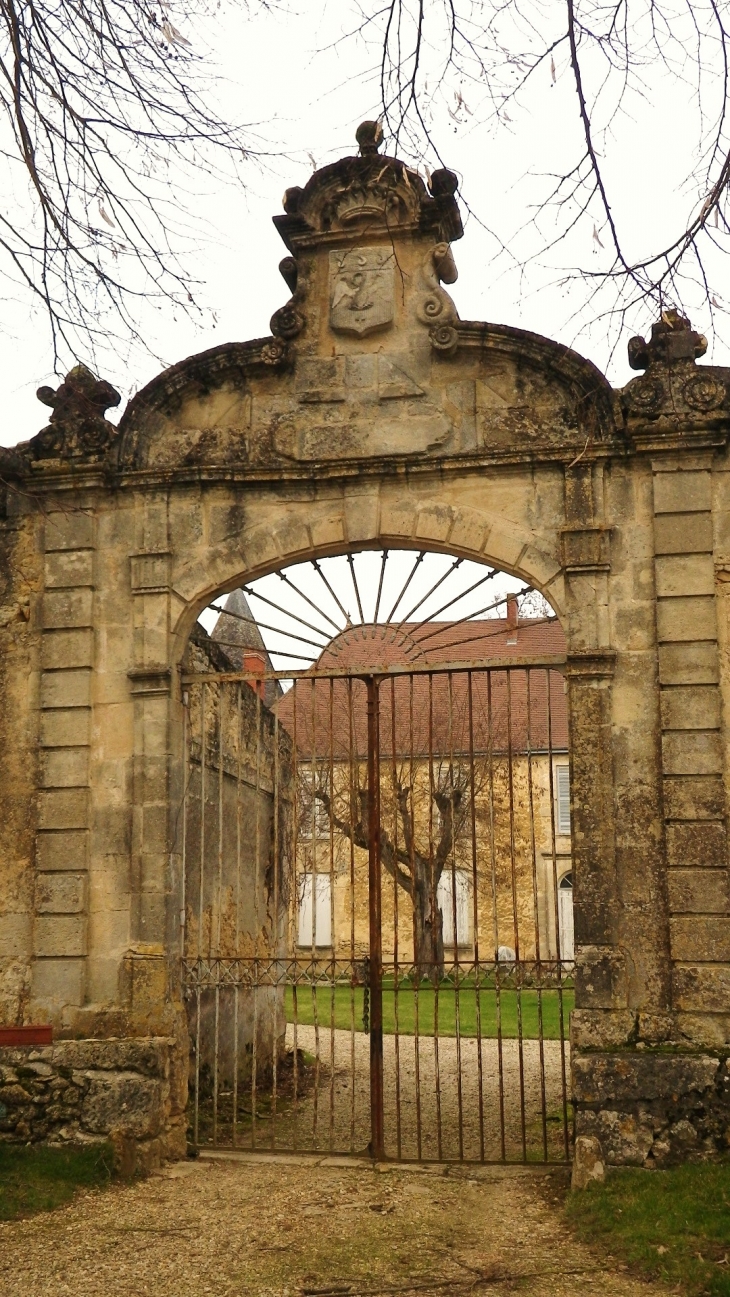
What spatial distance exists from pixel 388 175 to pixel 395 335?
0.93 meters

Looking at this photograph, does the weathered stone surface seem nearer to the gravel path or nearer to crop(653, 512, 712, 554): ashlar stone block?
the gravel path

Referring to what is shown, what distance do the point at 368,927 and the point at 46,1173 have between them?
464 centimetres

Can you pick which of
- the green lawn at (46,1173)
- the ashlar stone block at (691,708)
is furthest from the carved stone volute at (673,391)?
the green lawn at (46,1173)

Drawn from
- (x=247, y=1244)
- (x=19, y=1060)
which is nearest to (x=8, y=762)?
(x=19, y=1060)

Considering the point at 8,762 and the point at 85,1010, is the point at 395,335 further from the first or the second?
the point at 85,1010

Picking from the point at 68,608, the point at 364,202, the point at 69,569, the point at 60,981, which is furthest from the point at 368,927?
the point at 364,202

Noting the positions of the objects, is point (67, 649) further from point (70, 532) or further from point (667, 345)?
point (667, 345)

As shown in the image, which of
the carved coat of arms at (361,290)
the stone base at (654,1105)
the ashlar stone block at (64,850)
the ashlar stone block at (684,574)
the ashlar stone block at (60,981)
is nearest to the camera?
the stone base at (654,1105)

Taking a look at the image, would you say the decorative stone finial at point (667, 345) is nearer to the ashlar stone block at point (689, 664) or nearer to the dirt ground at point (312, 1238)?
the ashlar stone block at point (689, 664)

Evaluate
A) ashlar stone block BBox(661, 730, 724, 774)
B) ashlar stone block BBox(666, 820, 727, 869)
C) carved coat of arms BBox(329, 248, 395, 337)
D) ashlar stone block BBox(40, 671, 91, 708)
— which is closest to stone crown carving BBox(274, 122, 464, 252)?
carved coat of arms BBox(329, 248, 395, 337)

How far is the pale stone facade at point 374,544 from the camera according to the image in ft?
19.8

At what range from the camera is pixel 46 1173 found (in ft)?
19.6

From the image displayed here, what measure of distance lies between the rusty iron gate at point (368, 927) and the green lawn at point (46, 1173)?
69 centimetres

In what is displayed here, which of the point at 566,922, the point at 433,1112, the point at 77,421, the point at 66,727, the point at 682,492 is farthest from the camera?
the point at 566,922
